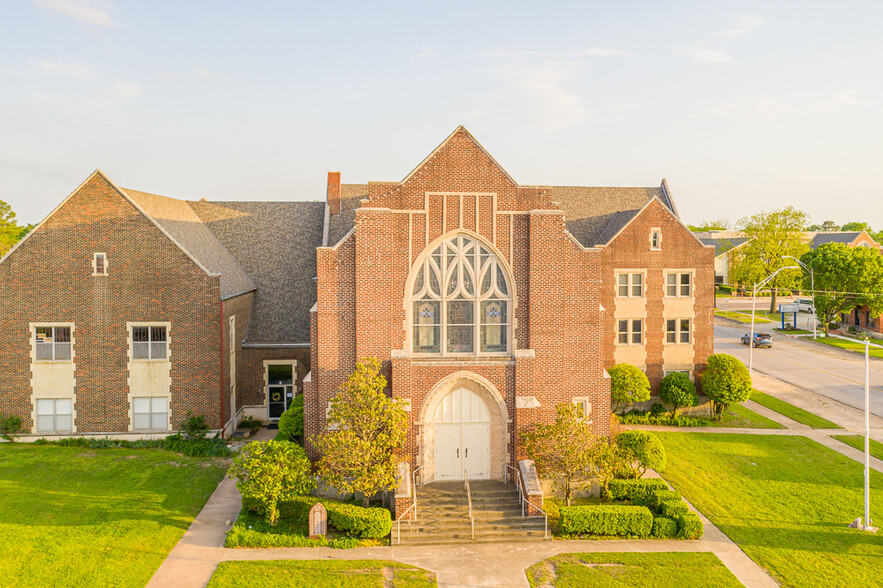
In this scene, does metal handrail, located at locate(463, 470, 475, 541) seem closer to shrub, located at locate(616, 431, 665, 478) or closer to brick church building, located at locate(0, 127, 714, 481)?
brick church building, located at locate(0, 127, 714, 481)

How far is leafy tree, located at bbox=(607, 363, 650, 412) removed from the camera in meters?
30.8

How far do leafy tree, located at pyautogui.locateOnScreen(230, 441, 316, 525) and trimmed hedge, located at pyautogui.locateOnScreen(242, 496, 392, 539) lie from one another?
0.31 metres

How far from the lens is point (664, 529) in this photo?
18.4 meters

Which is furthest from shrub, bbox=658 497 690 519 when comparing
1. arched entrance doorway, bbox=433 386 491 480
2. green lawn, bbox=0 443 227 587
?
green lawn, bbox=0 443 227 587

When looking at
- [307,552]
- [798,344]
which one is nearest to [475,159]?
[307,552]

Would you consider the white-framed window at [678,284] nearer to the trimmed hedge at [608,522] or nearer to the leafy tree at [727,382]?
the leafy tree at [727,382]

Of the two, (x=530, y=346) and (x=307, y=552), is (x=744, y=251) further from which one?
(x=307, y=552)

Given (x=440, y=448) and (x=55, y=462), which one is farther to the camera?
(x=55, y=462)

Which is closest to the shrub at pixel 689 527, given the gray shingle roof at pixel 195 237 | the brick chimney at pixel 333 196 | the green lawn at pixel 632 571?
the green lawn at pixel 632 571

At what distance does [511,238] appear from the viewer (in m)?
21.1

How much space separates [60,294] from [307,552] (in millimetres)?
17340

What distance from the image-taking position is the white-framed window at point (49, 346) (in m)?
25.9

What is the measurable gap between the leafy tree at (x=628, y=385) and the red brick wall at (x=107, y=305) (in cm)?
1993

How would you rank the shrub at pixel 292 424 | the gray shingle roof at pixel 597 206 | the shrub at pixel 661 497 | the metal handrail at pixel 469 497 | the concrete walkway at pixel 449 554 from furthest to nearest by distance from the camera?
the gray shingle roof at pixel 597 206
the shrub at pixel 292 424
the shrub at pixel 661 497
the metal handrail at pixel 469 497
the concrete walkway at pixel 449 554
